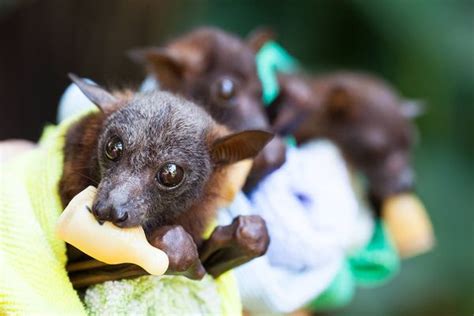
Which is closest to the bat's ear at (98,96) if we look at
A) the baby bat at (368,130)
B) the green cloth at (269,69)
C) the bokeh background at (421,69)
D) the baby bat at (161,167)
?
the baby bat at (161,167)

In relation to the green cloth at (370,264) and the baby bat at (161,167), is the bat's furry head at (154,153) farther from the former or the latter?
the green cloth at (370,264)

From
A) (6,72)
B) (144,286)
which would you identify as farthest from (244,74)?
(6,72)

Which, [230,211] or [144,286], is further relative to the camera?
[230,211]

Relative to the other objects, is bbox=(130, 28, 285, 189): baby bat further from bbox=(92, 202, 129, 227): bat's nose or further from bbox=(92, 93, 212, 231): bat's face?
bbox=(92, 202, 129, 227): bat's nose

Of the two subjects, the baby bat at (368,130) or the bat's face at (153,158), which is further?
the baby bat at (368,130)

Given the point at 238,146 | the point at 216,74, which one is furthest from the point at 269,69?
the point at 238,146

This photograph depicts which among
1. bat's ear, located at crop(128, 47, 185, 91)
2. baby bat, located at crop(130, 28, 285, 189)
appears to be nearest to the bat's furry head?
baby bat, located at crop(130, 28, 285, 189)

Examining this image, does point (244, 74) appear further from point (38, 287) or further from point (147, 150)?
point (38, 287)

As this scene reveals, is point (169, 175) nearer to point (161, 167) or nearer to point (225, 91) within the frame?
point (161, 167)
